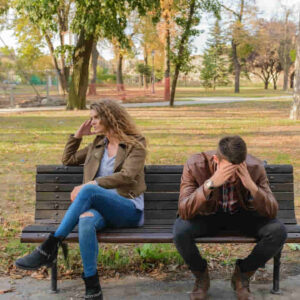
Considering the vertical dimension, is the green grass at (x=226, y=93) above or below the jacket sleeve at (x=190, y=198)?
below

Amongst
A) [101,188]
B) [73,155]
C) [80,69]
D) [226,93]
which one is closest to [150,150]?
[73,155]

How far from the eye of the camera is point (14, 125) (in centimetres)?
1659

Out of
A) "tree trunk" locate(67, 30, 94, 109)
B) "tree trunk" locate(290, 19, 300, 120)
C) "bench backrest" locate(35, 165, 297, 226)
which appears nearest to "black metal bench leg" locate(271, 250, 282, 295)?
"bench backrest" locate(35, 165, 297, 226)

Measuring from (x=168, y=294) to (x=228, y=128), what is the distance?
464 inches

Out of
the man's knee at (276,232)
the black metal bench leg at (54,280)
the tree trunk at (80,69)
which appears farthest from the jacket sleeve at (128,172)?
the tree trunk at (80,69)

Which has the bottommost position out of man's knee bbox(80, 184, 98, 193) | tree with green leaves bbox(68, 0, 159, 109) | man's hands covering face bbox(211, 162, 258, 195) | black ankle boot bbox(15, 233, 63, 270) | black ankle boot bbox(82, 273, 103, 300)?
black ankle boot bbox(82, 273, 103, 300)

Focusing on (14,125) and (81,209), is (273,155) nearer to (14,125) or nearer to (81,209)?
(81,209)

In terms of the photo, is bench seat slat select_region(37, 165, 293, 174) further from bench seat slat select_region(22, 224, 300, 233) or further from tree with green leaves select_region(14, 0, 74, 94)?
tree with green leaves select_region(14, 0, 74, 94)

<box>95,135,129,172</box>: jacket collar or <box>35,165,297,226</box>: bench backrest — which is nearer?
<box>95,135,129,172</box>: jacket collar

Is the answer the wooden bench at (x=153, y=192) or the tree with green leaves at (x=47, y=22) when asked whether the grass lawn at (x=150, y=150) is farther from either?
the tree with green leaves at (x=47, y=22)

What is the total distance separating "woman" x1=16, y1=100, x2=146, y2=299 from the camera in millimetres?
3518

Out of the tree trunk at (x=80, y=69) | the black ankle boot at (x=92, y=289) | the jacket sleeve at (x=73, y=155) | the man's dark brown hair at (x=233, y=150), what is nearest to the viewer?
→ the man's dark brown hair at (x=233, y=150)

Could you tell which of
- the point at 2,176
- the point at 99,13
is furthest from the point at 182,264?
the point at 99,13

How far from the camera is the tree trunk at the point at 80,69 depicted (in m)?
22.6
